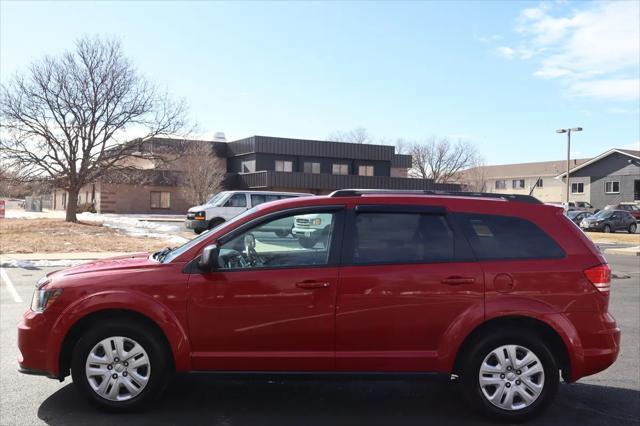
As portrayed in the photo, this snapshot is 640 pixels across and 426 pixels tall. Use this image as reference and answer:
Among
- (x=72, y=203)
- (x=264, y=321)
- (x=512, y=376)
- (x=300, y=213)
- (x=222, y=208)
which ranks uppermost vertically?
(x=72, y=203)

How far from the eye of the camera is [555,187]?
73500 mm

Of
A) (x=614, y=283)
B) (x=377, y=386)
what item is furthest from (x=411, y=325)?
(x=614, y=283)

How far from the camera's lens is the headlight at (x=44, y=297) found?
4.37 meters

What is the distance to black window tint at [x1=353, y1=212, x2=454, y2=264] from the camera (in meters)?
4.43

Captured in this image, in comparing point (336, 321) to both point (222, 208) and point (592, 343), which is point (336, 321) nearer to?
point (592, 343)

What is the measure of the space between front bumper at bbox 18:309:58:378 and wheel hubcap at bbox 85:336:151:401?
344 mm

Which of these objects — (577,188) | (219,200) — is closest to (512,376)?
(219,200)

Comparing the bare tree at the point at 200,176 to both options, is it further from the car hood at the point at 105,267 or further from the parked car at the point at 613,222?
the car hood at the point at 105,267

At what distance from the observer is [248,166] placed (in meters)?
51.6

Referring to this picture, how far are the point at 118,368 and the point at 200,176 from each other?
1670 inches

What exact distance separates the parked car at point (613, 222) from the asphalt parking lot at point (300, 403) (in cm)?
3583

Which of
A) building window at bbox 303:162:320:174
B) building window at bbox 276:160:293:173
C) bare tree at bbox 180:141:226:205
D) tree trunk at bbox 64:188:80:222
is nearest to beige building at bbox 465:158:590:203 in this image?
building window at bbox 303:162:320:174

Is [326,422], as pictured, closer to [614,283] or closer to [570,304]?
[570,304]

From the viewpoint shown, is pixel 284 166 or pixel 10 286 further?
pixel 284 166
